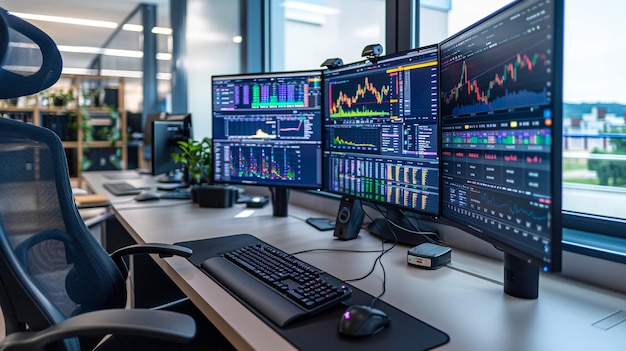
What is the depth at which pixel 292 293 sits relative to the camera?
1.01m

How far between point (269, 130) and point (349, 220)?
55 centimetres

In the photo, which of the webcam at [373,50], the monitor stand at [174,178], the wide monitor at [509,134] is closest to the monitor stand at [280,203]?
the webcam at [373,50]

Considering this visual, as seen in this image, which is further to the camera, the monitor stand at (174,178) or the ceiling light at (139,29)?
the ceiling light at (139,29)

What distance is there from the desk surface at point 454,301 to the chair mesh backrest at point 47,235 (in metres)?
0.20

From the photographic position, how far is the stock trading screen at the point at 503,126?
0.79 meters

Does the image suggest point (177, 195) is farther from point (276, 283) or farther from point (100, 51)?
point (100, 51)

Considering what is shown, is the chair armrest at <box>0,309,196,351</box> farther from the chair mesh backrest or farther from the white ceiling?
the white ceiling

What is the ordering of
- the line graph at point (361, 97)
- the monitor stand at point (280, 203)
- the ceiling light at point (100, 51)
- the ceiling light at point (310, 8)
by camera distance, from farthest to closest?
the ceiling light at point (100, 51) → the ceiling light at point (310, 8) → the monitor stand at point (280, 203) → the line graph at point (361, 97)

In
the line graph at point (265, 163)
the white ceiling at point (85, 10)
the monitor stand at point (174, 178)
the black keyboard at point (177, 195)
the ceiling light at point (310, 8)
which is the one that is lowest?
the black keyboard at point (177, 195)

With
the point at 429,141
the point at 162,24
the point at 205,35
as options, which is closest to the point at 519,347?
the point at 429,141

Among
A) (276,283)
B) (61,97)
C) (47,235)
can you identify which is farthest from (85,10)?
(276,283)

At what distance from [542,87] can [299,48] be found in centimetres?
269

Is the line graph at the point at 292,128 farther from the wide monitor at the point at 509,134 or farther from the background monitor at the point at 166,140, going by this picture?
the background monitor at the point at 166,140

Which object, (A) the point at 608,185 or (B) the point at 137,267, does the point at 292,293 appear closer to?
(A) the point at 608,185
